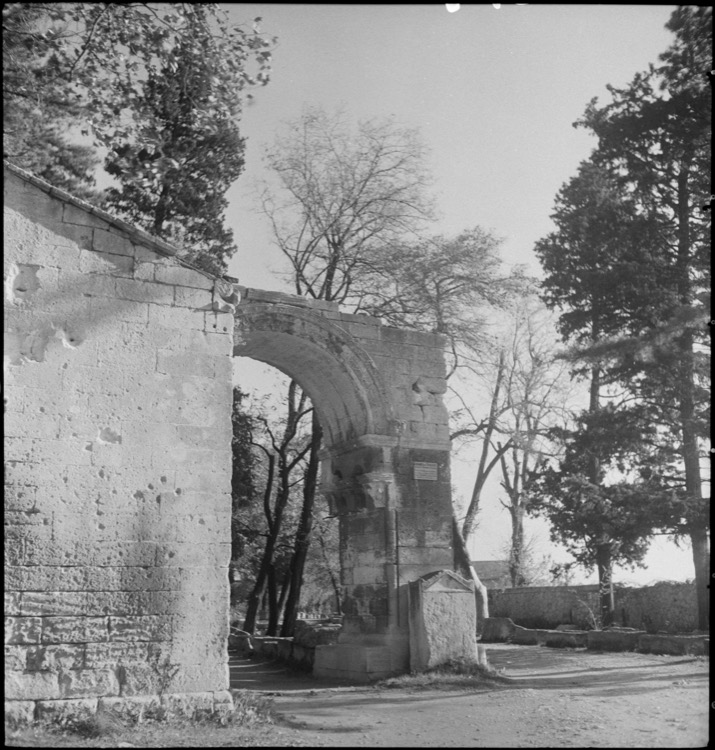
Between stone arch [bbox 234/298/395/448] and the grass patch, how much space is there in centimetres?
295

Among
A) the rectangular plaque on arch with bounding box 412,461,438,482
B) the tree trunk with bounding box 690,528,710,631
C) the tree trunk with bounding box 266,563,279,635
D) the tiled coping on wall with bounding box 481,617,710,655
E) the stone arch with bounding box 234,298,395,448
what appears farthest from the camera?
the tree trunk with bounding box 266,563,279,635

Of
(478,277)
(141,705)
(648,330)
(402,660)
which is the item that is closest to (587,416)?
(648,330)

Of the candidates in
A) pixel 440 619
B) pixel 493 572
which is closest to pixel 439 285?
pixel 440 619

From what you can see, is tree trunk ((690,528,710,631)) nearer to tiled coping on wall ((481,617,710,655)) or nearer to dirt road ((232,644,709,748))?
tiled coping on wall ((481,617,710,655))

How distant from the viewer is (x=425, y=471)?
10.9m

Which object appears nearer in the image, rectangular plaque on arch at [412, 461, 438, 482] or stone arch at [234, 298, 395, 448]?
stone arch at [234, 298, 395, 448]

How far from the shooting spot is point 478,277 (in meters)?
17.8

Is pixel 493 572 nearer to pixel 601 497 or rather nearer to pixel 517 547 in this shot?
pixel 517 547

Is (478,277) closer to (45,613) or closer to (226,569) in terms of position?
(226,569)

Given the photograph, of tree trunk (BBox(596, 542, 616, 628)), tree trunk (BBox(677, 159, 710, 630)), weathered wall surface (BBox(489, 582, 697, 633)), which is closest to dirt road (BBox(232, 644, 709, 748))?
tree trunk (BBox(677, 159, 710, 630))

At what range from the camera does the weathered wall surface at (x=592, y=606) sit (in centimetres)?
1580

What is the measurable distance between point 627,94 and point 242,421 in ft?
32.1

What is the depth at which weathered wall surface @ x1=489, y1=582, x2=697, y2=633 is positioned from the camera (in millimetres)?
15797

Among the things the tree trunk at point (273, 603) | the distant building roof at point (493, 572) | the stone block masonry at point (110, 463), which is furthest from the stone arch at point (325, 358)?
the distant building roof at point (493, 572)
